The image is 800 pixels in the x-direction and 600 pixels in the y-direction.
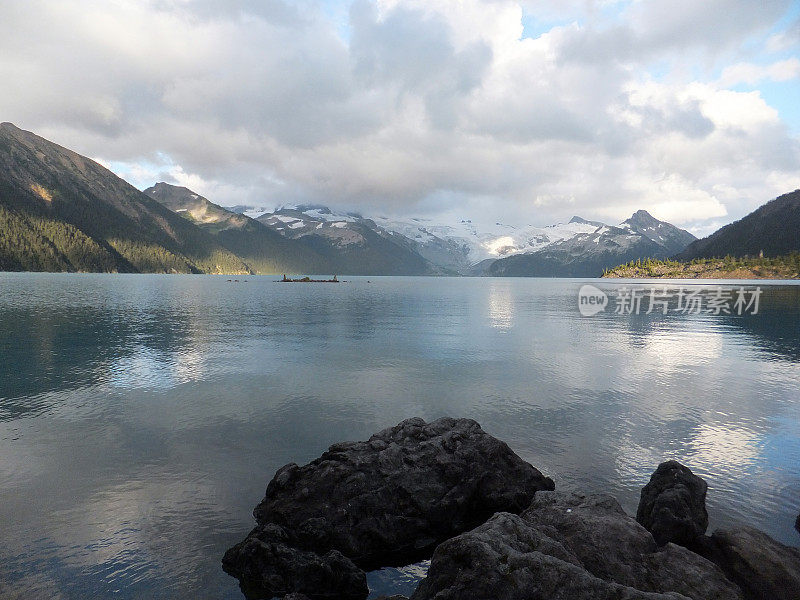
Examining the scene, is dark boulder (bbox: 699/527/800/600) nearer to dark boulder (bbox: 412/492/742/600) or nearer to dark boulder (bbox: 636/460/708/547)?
dark boulder (bbox: 636/460/708/547)

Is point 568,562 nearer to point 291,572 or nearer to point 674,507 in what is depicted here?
point 674,507

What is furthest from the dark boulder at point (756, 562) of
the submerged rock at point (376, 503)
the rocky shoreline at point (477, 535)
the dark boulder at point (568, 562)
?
the submerged rock at point (376, 503)

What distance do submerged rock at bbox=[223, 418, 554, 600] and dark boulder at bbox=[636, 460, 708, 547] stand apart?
385 centimetres

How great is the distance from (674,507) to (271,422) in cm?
2027

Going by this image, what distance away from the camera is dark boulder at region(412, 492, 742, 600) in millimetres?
8664

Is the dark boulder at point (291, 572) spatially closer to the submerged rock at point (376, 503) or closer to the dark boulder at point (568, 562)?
the submerged rock at point (376, 503)

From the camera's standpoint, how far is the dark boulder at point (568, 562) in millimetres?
8664

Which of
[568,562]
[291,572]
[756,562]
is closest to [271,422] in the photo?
[291,572]

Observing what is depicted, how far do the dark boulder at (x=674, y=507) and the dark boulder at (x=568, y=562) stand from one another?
1.48 meters

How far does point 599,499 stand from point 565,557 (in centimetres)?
441

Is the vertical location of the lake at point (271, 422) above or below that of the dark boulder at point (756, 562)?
below

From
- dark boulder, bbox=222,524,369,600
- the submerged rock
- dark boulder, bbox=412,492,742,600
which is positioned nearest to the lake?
dark boulder, bbox=222,524,369,600

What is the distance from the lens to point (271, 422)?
25.9 metres

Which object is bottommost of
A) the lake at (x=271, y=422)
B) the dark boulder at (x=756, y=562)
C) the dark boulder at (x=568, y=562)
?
the lake at (x=271, y=422)
